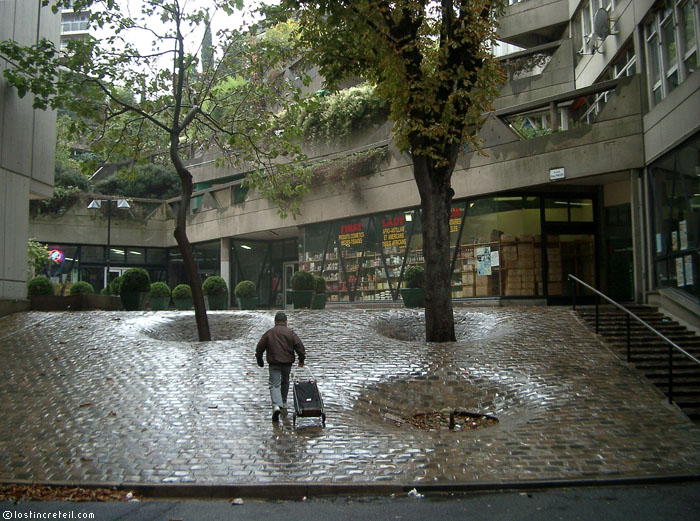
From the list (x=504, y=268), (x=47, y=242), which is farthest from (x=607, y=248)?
(x=47, y=242)

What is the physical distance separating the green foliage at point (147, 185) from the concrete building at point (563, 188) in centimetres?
1792

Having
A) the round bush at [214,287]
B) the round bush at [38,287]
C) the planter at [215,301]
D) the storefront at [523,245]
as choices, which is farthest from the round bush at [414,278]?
the round bush at [38,287]

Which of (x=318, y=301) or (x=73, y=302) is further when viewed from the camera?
(x=318, y=301)

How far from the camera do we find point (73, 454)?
7.27 meters

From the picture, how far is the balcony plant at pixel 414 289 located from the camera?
18.7 meters

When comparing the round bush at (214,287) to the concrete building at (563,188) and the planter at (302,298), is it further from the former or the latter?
the concrete building at (563,188)

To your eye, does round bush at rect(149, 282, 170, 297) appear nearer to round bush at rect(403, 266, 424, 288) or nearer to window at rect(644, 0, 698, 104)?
round bush at rect(403, 266, 424, 288)

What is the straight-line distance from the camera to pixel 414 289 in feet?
61.4

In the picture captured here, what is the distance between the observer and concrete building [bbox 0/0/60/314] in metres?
17.0

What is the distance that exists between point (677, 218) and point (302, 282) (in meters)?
11.4

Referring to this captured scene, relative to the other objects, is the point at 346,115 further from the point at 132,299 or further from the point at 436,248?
the point at 436,248

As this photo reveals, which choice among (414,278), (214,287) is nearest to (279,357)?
(414,278)

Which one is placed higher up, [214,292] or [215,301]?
[214,292]

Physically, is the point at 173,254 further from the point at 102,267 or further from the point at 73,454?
the point at 73,454
